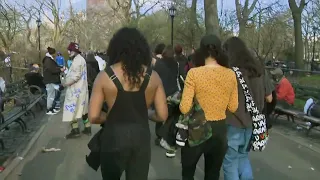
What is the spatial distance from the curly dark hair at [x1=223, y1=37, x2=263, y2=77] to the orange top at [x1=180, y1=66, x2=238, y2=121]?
0.34 m

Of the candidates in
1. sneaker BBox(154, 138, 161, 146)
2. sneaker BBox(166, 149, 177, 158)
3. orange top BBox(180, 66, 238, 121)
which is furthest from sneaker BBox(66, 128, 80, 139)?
orange top BBox(180, 66, 238, 121)

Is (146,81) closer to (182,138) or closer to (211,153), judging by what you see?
(182,138)

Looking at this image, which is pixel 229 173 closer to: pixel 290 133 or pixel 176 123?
pixel 176 123

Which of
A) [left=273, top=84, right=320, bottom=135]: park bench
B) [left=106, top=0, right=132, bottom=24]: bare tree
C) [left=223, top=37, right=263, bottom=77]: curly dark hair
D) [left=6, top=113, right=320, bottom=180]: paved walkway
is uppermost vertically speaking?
[left=106, top=0, right=132, bottom=24]: bare tree

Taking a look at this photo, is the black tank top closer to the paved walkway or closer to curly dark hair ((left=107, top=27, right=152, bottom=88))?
curly dark hair ((left=107, top=27, right=152, bottom=88))

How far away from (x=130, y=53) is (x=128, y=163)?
2.67ft

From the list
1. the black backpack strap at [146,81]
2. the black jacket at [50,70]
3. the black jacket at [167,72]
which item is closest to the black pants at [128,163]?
the black backpack strap at [146,81]

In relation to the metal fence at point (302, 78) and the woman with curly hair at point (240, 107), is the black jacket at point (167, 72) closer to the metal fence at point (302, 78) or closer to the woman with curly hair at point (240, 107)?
the woman with curly hair at point (240, 107)

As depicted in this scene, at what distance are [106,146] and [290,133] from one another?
6904 millimetres

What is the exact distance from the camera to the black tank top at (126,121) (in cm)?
310

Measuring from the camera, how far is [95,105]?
3.14m

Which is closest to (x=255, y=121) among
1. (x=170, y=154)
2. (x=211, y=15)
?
(x=170, y=154)

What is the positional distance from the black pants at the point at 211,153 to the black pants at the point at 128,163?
824 mm

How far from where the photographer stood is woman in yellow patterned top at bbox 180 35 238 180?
151 inches
